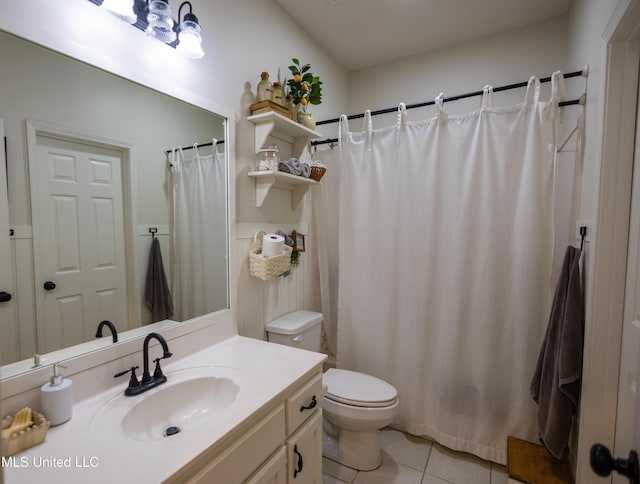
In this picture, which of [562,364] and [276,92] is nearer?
[562,364]

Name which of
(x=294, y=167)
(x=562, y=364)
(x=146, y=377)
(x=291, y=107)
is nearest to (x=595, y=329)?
(x=562, y=364)

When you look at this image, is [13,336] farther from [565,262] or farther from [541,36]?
[541,36]

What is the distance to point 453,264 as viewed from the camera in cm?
189

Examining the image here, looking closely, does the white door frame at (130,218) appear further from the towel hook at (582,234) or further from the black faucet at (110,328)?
the towel hook at (582,234)

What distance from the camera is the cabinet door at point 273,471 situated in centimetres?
100

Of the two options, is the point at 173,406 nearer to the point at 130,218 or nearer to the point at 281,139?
the point at 130,218

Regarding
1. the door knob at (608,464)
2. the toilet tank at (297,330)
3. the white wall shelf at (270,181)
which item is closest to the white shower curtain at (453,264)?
the toilet tank at (297,330)

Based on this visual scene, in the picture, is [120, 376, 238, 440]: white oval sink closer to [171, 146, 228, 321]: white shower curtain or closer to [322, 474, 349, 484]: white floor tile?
[171, 146, 228, 321]: white shower curtain

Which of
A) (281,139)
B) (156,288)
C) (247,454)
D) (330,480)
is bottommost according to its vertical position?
(330,480)

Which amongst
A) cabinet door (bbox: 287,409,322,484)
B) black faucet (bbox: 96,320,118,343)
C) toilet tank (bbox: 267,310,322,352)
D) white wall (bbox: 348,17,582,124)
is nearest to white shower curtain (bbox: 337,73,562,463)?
toilet tank (bbox: 267,310,322,352)

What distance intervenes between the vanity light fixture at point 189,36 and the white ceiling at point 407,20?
88cm

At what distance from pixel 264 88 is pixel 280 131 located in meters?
0.27

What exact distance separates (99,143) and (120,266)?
0.44 m

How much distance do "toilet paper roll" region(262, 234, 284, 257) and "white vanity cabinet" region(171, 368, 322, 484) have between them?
66cm
